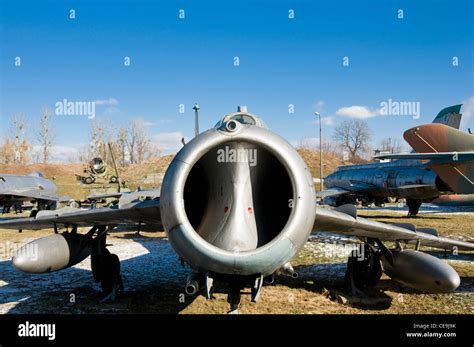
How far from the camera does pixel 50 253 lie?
621cm

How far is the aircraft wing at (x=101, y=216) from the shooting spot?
5.77 metres

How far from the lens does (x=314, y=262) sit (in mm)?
10320

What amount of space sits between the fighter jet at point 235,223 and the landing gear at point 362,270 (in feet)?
0.13

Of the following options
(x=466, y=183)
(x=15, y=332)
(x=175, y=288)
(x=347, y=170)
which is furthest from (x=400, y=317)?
(x=347, y=170)

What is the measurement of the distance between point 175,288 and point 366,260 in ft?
13.0

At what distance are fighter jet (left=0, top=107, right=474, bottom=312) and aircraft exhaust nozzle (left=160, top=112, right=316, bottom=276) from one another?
0.01m

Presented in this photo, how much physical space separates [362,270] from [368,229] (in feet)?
5.19

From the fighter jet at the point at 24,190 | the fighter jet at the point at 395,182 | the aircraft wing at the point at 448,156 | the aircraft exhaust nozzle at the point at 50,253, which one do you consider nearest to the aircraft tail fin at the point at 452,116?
the fighter jet at the point at 395,182

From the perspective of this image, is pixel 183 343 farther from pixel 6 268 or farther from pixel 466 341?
pixel 6 268

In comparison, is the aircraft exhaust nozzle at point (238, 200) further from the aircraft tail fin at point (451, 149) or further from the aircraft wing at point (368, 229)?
the aircraft tail fin at point (451, 149)

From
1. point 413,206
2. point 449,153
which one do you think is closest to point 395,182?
point 413,206

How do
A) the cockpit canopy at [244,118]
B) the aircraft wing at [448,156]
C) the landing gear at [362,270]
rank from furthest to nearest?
the aircraft wing at [448,156]
the landing gear at [362,270]
the cockpit canopy at [244,118]

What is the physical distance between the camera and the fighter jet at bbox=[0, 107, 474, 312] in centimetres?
362

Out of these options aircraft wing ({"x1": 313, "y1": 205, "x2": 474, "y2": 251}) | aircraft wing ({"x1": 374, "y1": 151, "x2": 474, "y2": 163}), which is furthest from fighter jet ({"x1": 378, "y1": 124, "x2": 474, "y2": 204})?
aircraft wing ({"x1": 313, "y1": 205, "x2": 474, "y2": 251})
